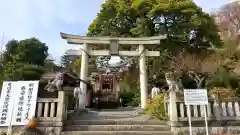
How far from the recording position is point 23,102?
743cm

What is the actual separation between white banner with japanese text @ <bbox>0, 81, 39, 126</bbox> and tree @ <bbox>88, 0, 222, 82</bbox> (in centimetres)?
1004

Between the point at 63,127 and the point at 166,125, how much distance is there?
334cm

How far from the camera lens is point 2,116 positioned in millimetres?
7297

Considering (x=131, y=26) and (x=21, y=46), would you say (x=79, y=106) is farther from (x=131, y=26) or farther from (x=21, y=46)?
(x=21, y=46)

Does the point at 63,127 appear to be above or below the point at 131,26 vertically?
below

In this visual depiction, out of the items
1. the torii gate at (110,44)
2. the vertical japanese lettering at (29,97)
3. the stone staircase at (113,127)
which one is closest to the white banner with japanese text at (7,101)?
the vertical japanese lettering at (29,97)

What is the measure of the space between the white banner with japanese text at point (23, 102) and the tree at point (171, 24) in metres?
10.0

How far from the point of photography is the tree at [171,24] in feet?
53.0

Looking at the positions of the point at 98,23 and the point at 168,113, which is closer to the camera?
the point at 168,113

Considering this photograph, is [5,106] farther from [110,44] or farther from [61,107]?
[110,44]

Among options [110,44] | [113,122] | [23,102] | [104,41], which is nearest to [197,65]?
[110,44]

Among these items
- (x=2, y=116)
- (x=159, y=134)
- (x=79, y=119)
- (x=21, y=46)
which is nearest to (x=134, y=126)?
(x=159, y=134)

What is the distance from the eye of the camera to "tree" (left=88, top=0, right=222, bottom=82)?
16141 millimetres

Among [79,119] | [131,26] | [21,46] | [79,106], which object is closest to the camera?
[79,119]
